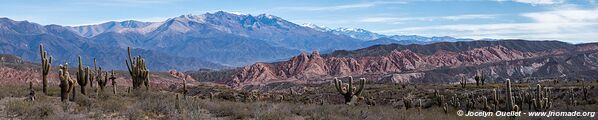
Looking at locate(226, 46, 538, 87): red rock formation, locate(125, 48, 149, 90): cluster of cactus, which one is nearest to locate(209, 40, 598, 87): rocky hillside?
locate(226, 46, 538, 87): red rock formation

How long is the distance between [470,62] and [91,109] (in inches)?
6418

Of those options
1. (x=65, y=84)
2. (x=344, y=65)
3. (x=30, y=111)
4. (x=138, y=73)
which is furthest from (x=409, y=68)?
(x=30, y=111)

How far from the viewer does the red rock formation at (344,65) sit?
144 meters

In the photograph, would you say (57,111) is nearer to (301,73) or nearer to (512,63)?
(301,73)

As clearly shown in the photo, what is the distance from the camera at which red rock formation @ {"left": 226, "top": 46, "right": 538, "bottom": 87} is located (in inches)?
5659

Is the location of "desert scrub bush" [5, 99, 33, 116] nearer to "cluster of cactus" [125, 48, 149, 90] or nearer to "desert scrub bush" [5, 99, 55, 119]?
"desert scrub bush" [5, 99, 55, 119]

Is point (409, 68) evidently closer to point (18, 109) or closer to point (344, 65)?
point (344, 65)

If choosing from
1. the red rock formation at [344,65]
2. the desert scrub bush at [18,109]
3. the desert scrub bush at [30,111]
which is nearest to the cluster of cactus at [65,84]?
the desert scrub bush at [18,109]

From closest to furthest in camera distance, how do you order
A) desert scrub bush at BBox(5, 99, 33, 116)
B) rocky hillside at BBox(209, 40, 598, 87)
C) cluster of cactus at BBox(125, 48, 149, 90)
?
desert scrub bush at BBox(5, 99, 33, 116) < cluster of cactus at BBox(125, 48, 149, 90) < rocky hillside at BBox(209, 40, 598, 87)

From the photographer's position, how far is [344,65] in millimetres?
156875

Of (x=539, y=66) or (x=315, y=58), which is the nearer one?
(x=539, y=66)

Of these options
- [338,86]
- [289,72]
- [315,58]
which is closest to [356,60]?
[315,58]

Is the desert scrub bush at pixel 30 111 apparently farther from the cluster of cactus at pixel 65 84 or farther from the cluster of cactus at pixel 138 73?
the cluster of cactus at pixel 138 73

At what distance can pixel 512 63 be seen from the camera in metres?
149
